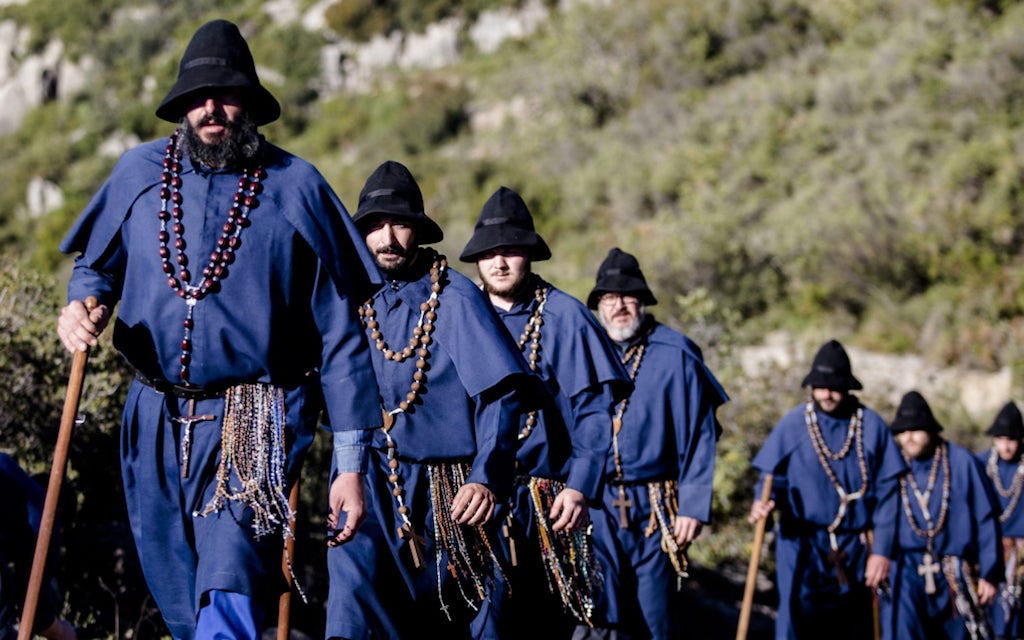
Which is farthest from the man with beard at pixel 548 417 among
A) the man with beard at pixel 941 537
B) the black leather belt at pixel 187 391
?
the man with beard at pixel 941 537


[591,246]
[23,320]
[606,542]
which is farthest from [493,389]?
[591,246]

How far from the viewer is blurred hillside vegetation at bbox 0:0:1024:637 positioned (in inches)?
575

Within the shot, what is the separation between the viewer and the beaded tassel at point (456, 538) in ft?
17.9

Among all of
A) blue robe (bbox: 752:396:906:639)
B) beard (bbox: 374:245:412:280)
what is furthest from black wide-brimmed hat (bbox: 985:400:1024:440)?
beard (bbox: 374:245:412:280)

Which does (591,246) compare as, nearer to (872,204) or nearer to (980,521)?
(872,204)

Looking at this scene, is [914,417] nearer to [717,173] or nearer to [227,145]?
[227,145]

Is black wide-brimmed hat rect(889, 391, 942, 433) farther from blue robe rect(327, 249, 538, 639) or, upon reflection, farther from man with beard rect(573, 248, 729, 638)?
blue robe rect(327, 249, 538, 639)

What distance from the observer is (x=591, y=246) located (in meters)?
28.9

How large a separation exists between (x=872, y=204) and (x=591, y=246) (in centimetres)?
675

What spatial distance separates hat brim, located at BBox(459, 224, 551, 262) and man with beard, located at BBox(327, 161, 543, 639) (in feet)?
4.26

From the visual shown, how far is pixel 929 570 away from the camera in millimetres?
10984

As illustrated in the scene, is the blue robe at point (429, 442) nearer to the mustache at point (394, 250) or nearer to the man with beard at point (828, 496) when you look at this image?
the mustache at point (394, 250)

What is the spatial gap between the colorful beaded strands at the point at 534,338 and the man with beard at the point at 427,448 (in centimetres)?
121

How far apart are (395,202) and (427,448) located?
3.41 ft
